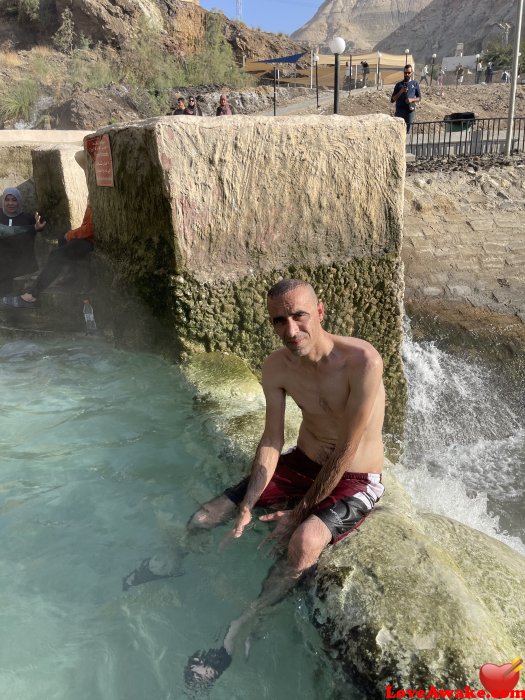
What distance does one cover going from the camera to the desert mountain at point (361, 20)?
10031cm

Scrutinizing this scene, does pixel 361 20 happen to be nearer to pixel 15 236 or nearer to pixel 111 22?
pixel 111 22

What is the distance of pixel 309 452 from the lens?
2996 mm

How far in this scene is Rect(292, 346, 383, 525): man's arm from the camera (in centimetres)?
259

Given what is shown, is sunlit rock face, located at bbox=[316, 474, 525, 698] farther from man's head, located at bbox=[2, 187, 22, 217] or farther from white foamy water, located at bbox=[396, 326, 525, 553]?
man's head, located at bbox=[2, 187, 22, 217]

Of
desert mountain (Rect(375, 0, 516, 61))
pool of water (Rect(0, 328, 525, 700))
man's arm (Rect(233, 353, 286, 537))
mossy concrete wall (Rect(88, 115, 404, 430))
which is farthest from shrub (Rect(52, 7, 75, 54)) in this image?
desert mountain (Rect(375, 0, 516, 61))

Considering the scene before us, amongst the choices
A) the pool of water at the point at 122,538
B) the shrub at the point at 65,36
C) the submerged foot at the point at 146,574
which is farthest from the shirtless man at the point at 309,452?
the shrub at the point at 65,36

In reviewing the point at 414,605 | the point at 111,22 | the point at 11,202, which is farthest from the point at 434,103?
the point at 414,605

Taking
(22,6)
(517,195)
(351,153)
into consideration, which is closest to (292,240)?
(351,153)

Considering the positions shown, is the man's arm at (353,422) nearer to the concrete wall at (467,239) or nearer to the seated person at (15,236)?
the seated person at (15,236)

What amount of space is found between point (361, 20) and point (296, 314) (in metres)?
117

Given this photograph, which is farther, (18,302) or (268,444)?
(18,302)

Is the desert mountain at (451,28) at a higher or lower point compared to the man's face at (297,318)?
higher

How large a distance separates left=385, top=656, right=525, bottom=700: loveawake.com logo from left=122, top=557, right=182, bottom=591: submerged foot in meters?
1.13

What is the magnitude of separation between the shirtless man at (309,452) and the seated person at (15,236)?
16.6 ft
